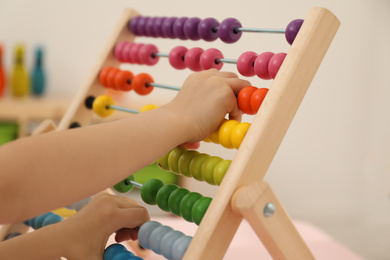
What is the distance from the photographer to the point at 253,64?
2.88ft

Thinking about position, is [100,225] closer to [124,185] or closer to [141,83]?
[124,185]

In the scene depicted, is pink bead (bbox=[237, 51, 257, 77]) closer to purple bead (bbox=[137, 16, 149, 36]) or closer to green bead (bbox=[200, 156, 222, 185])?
green bead (bbox=[200, 156, 222, 185])

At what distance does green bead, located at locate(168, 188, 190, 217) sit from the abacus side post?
0.17 meters

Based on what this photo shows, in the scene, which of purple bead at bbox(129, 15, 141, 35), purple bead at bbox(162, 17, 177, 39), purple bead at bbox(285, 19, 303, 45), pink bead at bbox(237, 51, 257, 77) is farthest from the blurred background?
purple bead at bbox(285, 19, 303, 45)

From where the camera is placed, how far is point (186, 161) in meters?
0.84

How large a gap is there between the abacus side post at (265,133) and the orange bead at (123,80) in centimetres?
52

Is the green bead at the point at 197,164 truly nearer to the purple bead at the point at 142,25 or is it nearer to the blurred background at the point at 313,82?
the purple bead at the point at 142,25

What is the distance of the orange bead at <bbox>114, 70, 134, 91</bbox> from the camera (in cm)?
Result: 112

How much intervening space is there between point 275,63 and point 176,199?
0.28 m

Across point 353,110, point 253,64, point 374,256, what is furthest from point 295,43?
point 353,110

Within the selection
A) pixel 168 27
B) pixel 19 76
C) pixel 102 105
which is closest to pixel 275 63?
pixel 168 27

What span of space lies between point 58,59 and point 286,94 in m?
2.45

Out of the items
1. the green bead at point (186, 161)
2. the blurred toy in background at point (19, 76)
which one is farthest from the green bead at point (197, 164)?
the blurred toy in background at point (19, 76)

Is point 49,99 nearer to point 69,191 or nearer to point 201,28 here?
point 201,28
